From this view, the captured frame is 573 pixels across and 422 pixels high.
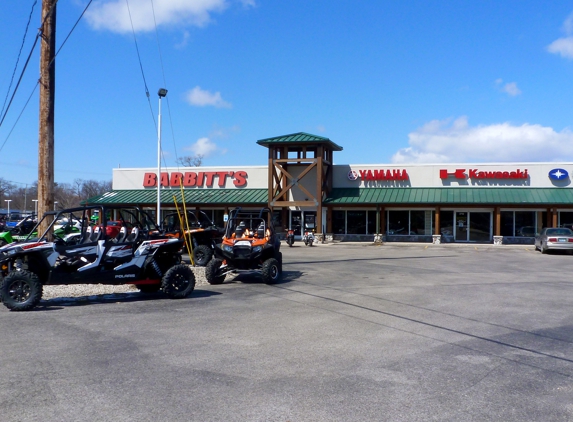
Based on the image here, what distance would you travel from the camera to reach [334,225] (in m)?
39.1

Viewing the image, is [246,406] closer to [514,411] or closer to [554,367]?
[514,411]

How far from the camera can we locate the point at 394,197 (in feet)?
119

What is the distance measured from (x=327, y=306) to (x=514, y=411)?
619 cm

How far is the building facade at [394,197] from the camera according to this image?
35219 mm

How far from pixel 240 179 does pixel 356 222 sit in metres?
8.93

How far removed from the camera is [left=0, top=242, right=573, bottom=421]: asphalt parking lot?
5293mm

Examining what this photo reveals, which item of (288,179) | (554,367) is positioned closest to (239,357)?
(554,367)

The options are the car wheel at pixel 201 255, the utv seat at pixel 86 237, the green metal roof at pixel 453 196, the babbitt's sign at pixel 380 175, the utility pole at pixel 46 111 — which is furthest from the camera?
the babbitt's sign at pixel 380 175

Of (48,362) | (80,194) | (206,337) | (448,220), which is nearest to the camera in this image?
(48,362)

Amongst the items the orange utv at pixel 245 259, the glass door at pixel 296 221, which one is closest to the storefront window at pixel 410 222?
the glass door at pixel 296 221

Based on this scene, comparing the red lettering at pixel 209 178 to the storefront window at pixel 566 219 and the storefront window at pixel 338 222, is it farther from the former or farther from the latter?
the storefront window at pixel 566 219

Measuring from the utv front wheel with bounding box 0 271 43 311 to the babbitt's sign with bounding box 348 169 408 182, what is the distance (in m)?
29.7

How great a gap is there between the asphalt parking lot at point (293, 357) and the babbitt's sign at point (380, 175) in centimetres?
2438

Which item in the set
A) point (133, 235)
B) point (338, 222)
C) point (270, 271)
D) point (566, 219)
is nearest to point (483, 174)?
point (566, 219)
